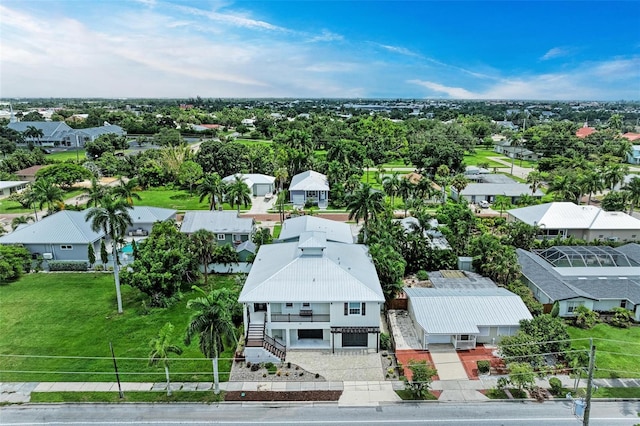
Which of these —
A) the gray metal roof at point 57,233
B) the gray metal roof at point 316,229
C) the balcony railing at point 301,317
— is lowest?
the balcony railing at point 301,317

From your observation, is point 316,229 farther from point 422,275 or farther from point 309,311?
point 309,311

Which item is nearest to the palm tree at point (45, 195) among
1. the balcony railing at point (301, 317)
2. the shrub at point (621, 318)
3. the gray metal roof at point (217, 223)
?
the gray metal roof at point (217, 223)

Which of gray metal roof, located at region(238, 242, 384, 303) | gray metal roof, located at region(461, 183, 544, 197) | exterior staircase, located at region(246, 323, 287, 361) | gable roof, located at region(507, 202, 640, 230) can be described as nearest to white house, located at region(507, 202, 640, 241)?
gable roof, located at region(507, 202, 640, 230)

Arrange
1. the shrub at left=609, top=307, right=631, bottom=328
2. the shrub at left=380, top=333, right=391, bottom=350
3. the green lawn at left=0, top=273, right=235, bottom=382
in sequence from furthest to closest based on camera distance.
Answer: the shrub at left=609, top=307, right=631, bottom=328 < the shrub at left=380, top=333, right=391, bottom=350 < the green lawn at left=0, top=273, right=235, bottom=382

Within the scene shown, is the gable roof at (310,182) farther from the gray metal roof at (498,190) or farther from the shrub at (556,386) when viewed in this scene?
the shrub at (556,386)

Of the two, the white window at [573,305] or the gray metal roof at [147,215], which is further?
the gray metal roof at [147,215]

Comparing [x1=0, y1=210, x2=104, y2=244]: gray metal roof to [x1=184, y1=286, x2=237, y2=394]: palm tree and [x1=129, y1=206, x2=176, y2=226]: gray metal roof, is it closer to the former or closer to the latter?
[x1=129, y1=206, x2=176, y2=226]: gray metal roof
